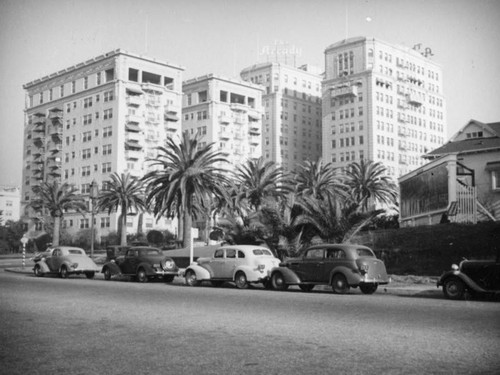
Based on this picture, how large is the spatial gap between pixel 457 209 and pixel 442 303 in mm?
15942

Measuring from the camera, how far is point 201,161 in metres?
44.8

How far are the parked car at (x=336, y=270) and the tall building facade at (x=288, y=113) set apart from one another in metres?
116

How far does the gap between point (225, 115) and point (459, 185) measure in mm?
90598

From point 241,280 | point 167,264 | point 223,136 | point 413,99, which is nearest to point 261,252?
point 241,280

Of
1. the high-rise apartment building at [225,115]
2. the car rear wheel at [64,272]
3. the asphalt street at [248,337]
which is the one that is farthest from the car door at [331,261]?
the high-rise apartment building at [225,115]

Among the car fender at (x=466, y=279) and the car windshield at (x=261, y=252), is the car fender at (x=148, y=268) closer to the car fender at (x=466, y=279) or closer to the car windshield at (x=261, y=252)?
the car windshield at (x=261, y=252)

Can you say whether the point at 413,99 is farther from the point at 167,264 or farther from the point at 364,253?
the point at 364,253

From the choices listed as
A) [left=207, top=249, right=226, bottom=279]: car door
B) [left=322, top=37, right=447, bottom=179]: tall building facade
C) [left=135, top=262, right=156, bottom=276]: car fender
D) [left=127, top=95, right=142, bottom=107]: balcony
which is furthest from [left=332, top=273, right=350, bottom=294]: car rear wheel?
[left=322, top=37, right=447, bottom=179]: tall building facade

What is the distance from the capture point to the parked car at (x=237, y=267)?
72.2 feet

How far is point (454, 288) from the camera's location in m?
17.0

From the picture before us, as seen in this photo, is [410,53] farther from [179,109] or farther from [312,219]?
[312,219]

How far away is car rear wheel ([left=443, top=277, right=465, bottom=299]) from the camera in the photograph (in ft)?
55.2

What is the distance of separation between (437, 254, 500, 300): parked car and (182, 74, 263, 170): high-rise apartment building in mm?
98791

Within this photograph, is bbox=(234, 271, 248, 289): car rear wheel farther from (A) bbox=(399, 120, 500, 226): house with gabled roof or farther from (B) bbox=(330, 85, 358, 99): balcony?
(B) bbox=(330, 85, 358, 99): balcony
